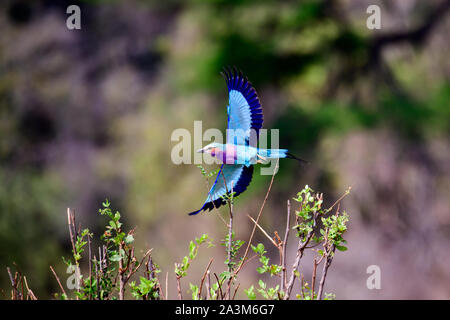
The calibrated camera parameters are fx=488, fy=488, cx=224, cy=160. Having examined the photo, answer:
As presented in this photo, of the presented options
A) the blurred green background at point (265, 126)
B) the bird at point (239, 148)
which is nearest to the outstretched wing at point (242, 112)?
the bird at point (239, 148)

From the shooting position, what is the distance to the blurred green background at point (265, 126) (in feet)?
11.1

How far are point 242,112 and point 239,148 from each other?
3.3 inches

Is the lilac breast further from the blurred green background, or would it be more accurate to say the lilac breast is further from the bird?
the blurred green background

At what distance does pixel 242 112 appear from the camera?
84 cm

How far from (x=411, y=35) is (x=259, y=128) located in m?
3.13

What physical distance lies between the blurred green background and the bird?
235 cm

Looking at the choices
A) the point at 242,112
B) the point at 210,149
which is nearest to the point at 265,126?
the point at 242,112

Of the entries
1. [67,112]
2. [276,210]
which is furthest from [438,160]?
[67,112]

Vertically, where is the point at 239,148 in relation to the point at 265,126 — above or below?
below

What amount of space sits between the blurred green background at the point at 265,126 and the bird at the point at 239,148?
235cm

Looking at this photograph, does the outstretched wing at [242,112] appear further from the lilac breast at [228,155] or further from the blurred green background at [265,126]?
the blurred green background at [265,126]

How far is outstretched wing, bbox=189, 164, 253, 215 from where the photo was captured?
2.60 ft

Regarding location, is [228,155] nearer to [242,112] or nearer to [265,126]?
[242,112]

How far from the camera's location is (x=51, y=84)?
4078 millimetres
